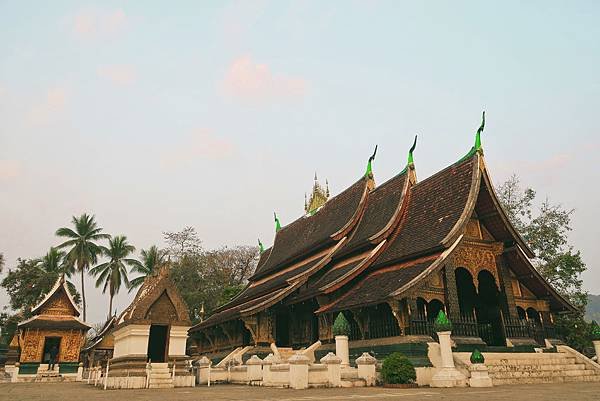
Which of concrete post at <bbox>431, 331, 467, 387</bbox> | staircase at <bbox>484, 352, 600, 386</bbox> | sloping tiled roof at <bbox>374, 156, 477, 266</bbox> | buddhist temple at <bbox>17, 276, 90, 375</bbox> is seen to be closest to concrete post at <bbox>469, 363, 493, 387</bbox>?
concrete post at <bbox>431, 331, 467, 387</bbox>

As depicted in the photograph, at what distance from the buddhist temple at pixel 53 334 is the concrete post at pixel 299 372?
A: 16822 millimetres

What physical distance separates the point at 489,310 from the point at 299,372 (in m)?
8.65

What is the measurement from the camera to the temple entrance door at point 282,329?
1836cm

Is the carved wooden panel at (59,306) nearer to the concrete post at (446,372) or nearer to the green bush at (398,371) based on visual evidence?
the green bush at (398,371)

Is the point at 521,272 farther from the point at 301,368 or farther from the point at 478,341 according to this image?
the point at 301,368

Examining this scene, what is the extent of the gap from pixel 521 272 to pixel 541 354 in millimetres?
3045

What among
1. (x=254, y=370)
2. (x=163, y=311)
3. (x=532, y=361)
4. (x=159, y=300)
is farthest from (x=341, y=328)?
(x=532, y=361)

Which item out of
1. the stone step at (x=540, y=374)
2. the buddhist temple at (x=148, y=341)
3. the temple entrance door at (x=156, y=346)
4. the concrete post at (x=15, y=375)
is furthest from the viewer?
the concrete post at (x=15, y=375)

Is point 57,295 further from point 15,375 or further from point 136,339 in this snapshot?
point 136,339

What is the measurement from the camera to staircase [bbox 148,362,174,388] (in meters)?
11.0

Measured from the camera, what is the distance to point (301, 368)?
33.0 feet

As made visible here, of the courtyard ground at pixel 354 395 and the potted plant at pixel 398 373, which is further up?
the potted plant at pixel 398 373

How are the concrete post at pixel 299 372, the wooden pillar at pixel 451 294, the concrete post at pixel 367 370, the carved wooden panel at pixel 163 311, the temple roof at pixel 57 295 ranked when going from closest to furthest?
the concrete post at pixel 299 372
the concrete post at pixel 367 370
the carved wooden panel at pixel 163 311
the wooden pillar at pixel 451 294
the temple roof at pixel 57 295

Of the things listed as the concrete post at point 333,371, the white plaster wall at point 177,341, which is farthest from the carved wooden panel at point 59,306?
the concrete post at point 333,371
